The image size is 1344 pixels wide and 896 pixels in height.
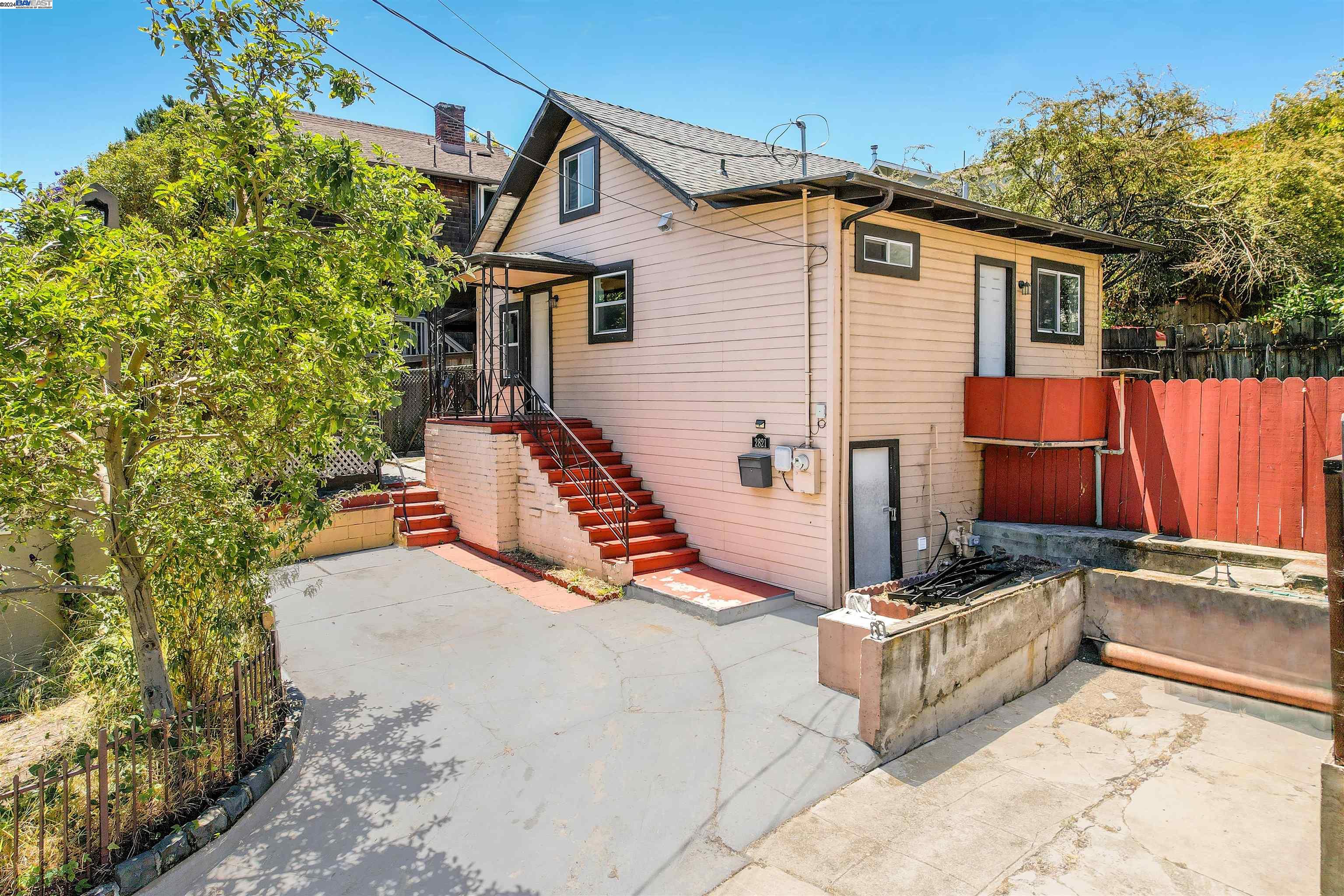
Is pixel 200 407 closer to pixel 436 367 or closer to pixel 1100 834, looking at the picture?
pixel 1100 834

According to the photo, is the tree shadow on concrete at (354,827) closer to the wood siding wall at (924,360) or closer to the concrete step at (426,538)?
the wood siding wall at (924,360)

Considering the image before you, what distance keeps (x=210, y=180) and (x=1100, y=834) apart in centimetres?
691

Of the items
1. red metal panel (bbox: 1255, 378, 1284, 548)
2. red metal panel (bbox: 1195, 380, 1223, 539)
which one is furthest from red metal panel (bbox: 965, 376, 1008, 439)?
red metal panel (bbox: 1255, 378, 1284, 548)

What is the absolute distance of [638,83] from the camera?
10172 mm

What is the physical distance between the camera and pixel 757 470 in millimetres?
8875

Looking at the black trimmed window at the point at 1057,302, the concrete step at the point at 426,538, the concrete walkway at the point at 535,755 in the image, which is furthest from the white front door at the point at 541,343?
the black trimmed window at the point at 1057,302

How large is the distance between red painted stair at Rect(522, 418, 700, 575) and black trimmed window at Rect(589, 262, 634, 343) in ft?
5.58

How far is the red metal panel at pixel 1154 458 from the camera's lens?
340 inches

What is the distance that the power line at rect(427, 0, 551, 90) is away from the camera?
7.10 m

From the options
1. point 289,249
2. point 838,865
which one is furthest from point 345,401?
point 838,865

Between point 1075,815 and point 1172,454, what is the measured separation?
5731mm

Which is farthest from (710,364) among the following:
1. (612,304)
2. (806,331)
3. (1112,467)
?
(1112,467)

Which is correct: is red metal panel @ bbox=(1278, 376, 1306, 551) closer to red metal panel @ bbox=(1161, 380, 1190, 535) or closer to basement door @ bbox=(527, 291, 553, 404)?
red metal panel @ bbox=(1161, 380, 1190, 535)

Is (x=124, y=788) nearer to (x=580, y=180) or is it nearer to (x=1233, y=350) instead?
(x=580, y=180)
